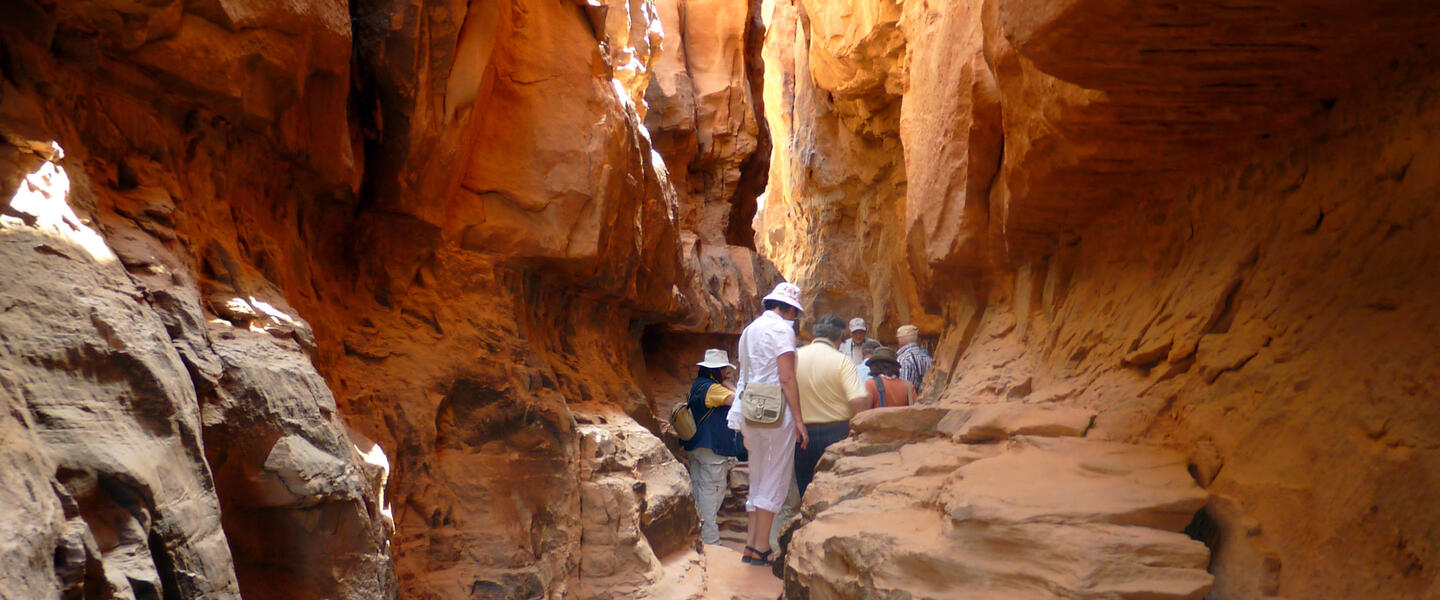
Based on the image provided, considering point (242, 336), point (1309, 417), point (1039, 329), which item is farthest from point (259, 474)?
point (1039, 329)

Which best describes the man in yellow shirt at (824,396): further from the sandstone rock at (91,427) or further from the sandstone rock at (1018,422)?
the sandstone rock at (91,427)

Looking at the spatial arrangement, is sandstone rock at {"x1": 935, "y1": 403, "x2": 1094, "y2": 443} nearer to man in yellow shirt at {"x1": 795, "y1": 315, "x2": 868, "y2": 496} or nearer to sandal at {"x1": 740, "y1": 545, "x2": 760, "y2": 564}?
man in yellow shirt at {"x1": 795, "y1": 315, "x2": 868, "y2": 496}

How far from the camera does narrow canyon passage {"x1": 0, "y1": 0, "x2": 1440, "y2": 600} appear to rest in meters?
2.30

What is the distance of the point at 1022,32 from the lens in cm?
307

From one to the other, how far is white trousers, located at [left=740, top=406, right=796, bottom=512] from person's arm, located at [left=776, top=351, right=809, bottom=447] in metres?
0.06

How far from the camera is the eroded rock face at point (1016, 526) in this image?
2.65m

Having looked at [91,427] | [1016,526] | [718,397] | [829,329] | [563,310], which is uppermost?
[563,310]

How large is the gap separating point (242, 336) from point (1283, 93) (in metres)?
3.51

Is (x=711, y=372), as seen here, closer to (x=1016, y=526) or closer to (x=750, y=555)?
(x=750, y=555)

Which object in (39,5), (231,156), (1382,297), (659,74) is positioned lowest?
(1382,297)

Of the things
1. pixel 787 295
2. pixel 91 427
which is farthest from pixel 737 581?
pixel 91 427

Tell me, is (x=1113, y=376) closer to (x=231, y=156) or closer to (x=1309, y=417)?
(x=1309, y=417)

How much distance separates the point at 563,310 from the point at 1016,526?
4341 millimetres

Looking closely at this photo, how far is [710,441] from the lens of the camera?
7.05 m
